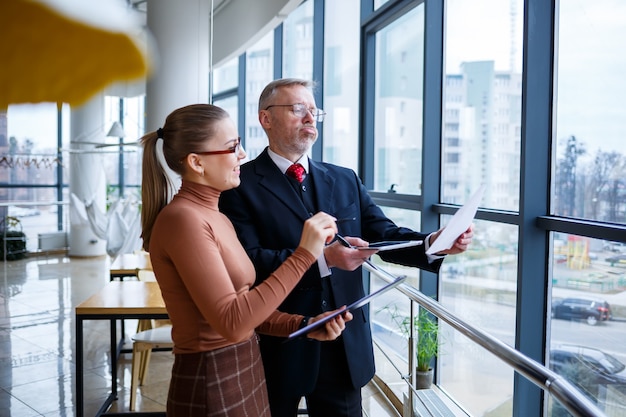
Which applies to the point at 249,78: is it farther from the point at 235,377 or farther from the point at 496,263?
the point at 235,377

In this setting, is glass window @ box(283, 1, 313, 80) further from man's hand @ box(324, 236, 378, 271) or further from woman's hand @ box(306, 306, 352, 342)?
woman's hand @ box(306, 306, 352, 342)

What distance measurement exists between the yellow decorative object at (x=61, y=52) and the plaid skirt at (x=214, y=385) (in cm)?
63

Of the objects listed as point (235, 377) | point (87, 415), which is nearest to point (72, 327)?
point (87, 415)

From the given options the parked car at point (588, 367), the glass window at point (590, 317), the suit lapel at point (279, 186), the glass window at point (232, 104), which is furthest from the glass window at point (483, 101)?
the glass window at point (232, 104)

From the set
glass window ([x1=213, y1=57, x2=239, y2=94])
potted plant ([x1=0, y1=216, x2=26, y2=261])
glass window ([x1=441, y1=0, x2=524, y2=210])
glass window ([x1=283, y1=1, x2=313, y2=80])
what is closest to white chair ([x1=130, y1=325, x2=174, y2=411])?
glass window ([x1=441, y1=0, x2=524, y2=210])

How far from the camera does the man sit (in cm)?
167

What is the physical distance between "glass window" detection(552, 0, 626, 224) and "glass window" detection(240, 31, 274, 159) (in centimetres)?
552

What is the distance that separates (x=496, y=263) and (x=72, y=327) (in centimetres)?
405

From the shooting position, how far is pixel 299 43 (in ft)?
22.3

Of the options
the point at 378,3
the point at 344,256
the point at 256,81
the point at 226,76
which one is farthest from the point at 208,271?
the point at 226,76

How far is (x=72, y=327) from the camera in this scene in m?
5.55

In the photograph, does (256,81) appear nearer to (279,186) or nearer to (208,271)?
(279,186)

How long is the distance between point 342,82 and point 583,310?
3599 mm

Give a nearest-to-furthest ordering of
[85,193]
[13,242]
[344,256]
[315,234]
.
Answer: [315,234], [344,256], [13,242], [85,193]
